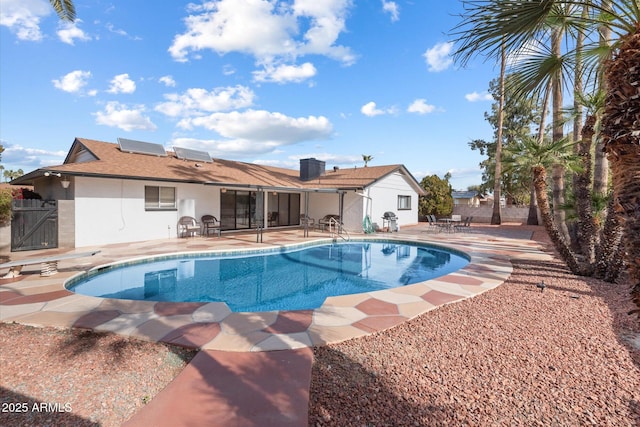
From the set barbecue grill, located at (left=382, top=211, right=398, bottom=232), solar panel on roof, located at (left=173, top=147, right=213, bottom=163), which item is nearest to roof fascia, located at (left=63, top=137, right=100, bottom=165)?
solar panel on roof, located at (left=173, top=147, right=213, bottom=163)

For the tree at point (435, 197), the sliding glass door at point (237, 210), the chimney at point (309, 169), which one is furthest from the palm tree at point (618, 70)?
the tree at point (435, 197)

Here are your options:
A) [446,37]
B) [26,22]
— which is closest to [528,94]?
[446,37]

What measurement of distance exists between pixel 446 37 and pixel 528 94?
2.44m

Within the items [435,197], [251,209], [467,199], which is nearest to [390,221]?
[435,197]

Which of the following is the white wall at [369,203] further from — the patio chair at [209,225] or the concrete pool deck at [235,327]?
the concrete pool deck at [235,327]

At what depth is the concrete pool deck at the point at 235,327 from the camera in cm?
284

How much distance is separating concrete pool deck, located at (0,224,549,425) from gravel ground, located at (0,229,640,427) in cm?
23

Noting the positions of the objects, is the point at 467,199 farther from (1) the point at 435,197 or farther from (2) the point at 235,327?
(2) the point at 235,327

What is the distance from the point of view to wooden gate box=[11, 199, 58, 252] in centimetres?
1071

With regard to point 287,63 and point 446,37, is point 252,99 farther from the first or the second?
point 446,37

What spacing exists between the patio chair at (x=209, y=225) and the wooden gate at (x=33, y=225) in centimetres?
582

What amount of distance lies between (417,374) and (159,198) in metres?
14.0

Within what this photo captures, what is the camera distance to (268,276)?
9586 millimetres

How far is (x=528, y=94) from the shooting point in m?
4.49
